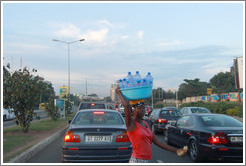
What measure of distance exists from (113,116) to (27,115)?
8.40 metres

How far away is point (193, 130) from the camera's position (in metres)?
7.91

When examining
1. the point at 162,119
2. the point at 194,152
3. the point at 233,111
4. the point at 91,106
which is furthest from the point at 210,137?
the point at 233,111

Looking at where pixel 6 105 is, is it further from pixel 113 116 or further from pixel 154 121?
pixel 113 116

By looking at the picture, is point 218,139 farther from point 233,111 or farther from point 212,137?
point 233,111

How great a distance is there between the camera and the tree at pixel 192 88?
76312 mm

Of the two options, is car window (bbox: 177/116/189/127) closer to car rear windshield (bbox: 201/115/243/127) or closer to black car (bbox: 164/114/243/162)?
black car (bbox: 164/114/243/162)

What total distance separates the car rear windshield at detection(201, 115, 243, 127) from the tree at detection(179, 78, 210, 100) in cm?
7009

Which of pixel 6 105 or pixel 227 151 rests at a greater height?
pixel 6 105

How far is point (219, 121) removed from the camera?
25.9ft

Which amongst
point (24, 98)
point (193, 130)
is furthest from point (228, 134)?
point (24, 98)

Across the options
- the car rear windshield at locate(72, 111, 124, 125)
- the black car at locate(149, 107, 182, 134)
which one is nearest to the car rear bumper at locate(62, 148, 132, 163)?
the car rear windshield at locate(72, 111, 124, 125)

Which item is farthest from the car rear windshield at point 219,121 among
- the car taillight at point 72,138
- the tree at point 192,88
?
the tree at point 192,88

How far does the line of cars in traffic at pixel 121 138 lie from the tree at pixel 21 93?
23.9 ft

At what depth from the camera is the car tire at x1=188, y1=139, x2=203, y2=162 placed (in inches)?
288
